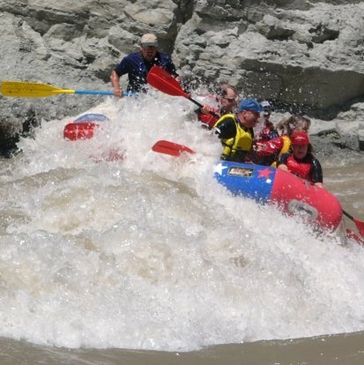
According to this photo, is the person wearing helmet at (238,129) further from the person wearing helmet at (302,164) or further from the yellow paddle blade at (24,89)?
the yellow paddle blade at (24,89)

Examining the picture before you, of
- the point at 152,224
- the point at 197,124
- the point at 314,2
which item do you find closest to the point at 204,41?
the point at 314,2

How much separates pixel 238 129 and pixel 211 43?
2826 millimetres

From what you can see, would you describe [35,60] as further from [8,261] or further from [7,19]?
[8,261]

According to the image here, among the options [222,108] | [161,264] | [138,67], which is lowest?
[138,67]

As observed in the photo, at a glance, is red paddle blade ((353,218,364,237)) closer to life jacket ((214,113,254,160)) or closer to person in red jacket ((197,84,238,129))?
life jacket ((214,113,254,160))

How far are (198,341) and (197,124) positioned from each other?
9.70 feet

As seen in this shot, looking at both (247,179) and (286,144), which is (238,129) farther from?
(247,179)

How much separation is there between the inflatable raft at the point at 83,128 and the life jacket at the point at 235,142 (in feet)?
4.04

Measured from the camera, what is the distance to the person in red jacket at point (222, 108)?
6.01m

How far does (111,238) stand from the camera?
413 cm

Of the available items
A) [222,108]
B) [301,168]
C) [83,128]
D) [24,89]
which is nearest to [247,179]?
[301,168]

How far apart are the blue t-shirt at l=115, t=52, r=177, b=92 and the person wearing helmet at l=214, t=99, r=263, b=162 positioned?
1.57 metres

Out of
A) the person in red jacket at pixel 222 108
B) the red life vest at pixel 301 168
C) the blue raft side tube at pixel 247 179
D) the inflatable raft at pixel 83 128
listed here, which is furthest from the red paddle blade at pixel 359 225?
the inflatable raft at pixel 83 128

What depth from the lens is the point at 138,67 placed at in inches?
271
